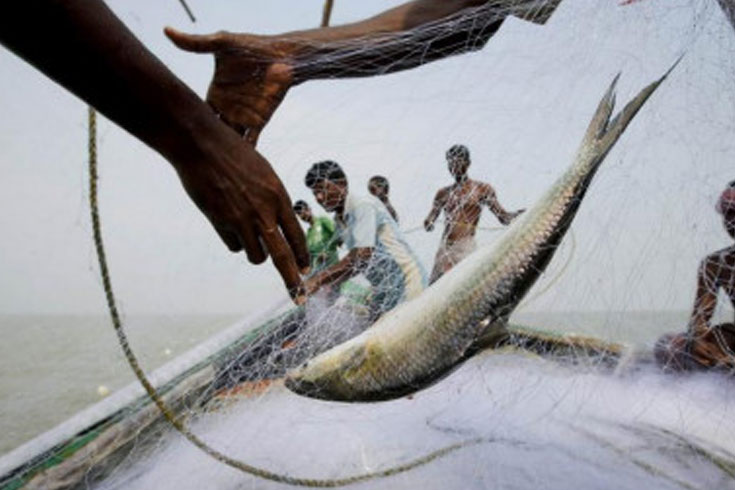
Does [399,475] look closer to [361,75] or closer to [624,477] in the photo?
[624,477]

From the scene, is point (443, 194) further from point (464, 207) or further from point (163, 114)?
point (163, 114)

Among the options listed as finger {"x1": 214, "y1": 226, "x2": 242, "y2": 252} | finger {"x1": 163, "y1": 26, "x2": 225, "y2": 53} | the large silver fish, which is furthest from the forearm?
the large silver fish

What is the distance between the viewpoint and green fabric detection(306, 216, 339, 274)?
4766 millimetres

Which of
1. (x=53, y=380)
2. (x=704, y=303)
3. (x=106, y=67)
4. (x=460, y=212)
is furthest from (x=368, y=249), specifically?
(x=53, y=380)

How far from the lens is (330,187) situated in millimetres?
4547

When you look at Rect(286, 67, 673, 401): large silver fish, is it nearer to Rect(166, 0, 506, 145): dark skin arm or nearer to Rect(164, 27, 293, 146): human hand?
Rect(166, 0, 506, 145): dark skin arm

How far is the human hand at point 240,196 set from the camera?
4.26 feet

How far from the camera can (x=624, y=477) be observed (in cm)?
344

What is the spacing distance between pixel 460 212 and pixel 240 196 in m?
2.53

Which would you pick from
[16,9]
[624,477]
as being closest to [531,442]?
[624,477]

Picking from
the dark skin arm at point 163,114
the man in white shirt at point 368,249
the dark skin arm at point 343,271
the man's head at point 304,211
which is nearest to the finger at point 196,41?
the dark skin arm at point 163,114

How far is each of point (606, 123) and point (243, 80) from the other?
4.33ft

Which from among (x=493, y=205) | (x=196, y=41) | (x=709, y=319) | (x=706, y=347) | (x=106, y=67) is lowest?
(x=706, y=347)

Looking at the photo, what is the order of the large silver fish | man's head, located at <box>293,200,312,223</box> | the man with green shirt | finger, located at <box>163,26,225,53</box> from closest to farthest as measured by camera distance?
finger, located at <box>163,26,225,53</box> → the large silver fish → the man with green shirt → man's head, located at <box>293,200,312,223</box>
